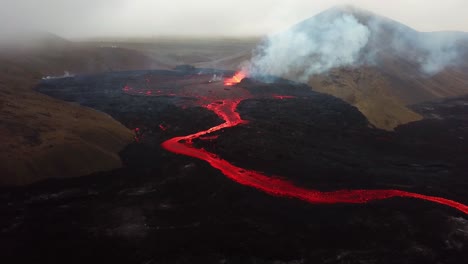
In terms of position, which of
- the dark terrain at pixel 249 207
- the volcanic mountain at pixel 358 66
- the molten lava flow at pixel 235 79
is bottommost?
the dark terrain at pixel 249 207

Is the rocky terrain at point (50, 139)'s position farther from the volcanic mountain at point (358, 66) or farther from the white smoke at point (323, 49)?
the white smoke at point (323, 49)

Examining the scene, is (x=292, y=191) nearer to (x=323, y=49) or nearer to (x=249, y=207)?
(x=249, y=207)

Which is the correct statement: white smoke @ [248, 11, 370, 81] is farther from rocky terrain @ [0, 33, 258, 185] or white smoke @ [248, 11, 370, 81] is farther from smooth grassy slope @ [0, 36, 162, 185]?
smooth grassy slope @ [0, 36, 162, 185]

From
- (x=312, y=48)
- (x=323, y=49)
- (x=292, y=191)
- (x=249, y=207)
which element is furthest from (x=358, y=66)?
(x=249, y=207)

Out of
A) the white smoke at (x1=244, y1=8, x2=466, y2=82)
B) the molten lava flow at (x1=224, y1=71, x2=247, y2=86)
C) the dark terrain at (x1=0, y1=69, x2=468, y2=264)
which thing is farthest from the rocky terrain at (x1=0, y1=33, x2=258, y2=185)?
the white smoke at (x1=244, y1=8, x2=466, y2=82)

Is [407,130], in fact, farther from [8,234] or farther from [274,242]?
[8,234]

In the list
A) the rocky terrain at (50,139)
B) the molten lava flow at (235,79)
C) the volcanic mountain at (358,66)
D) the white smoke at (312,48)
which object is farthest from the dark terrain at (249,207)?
the white smoke at (312,48)

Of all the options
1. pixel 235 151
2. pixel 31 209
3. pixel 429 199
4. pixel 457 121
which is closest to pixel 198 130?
pixel 235 151
